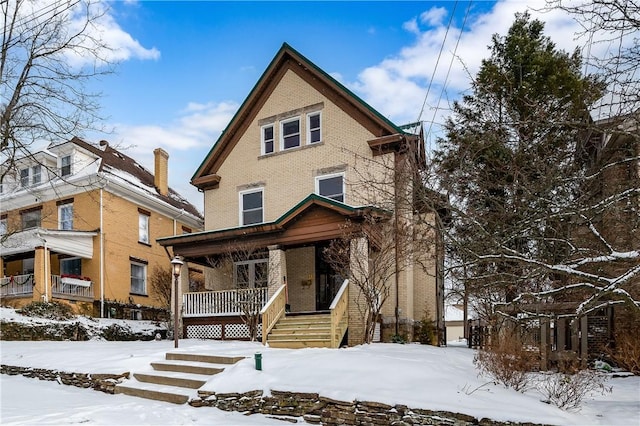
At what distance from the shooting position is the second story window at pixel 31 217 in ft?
75.7

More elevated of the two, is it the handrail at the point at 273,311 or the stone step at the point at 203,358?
the handrail at the point at 273,311

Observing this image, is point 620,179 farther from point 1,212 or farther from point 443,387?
point 1,212

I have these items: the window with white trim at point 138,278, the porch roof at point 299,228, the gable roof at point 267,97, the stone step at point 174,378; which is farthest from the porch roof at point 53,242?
the stone step at point 174,378

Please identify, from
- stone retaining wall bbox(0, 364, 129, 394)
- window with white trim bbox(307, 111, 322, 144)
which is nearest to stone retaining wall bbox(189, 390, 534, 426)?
stone retaining wall bbox(0, 364, 129, 394)

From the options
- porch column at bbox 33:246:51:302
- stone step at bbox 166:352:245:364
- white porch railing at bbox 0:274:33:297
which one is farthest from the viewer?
white porch railing at bbox 0:274:33:297

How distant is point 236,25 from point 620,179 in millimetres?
9351

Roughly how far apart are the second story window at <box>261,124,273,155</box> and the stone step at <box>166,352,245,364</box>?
9319 millimetres

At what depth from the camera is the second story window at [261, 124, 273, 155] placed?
17.9m

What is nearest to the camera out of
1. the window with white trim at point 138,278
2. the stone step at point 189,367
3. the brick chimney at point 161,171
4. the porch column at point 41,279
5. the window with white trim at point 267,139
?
the stone step at point 189,367

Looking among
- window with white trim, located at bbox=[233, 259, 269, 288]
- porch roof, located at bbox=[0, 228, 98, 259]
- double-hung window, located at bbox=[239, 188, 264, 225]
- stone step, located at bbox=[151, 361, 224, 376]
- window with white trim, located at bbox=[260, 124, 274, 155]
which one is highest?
window with white trim, located at bbox=[260, 124, 274, 155]

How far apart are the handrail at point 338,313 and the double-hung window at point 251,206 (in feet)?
19.1

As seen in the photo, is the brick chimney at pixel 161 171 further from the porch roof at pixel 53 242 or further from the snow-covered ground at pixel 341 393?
the snow-covered ground at pixel 341 393

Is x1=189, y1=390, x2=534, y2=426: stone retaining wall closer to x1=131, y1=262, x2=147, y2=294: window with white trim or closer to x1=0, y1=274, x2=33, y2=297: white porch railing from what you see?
x1=0, y1=274, x2=33, y2=297: white porch railing

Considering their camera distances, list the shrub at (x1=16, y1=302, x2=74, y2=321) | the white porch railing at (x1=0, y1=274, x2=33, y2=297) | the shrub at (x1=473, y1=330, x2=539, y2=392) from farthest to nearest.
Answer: the white porch railing at (x1=0, y1=274, x2=33, y2=297), the shrub at (x1=16, y1=302, x2=74, y2=321), the shrub at (x1=473, y1=330, x2=539, y2=392)
